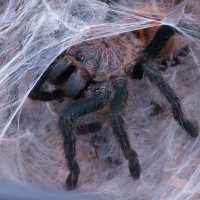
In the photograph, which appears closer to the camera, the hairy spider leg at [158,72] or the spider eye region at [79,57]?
the hairy spider leg at [158,72]

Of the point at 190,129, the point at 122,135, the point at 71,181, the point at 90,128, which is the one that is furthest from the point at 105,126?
the point at 190,129

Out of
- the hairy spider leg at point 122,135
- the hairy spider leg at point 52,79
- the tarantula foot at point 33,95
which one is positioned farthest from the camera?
the tarantula foot at point 33,95

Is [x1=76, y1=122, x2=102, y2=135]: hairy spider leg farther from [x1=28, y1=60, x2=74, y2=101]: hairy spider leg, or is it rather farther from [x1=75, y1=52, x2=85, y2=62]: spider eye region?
[x1=75, y1=52, x2=85, y2=62]: spider eye region

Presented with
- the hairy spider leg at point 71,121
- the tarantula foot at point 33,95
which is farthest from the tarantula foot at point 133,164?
the tarantula foot at point 33,95

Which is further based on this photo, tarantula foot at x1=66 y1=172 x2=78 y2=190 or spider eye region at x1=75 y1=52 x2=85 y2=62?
spider eye region at x1=75 y1=52 x2=85 y2=62

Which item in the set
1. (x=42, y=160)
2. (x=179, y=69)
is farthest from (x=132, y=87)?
(x=42, y=160)

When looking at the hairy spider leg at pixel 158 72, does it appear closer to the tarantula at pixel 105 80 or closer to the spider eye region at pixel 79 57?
the tarantula at pixel 105 80

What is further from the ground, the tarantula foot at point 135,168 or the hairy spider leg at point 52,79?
the hairy spider leg at point 52,79

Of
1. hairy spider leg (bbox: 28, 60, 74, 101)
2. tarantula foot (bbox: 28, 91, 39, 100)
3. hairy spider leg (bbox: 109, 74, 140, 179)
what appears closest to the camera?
hairy spider leg (bbox: 109, 74, 140, 179)

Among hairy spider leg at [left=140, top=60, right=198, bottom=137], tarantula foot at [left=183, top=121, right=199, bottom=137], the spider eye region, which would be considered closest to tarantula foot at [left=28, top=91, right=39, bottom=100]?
the spider eye region

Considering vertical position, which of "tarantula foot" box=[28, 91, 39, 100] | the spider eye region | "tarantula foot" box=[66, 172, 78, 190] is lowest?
"tarantula foot" box=[66, 172, 78, 190]
